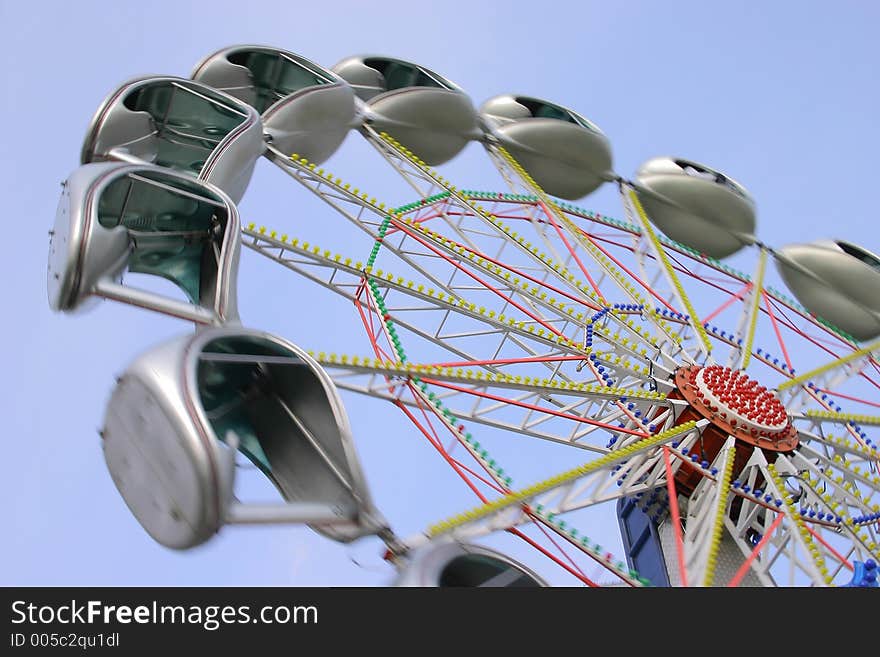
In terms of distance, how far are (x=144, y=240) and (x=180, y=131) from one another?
2.71m

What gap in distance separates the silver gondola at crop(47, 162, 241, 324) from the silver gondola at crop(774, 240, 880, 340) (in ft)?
32.9

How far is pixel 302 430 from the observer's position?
8578 mm

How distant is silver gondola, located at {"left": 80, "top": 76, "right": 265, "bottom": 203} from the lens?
37.1 feet

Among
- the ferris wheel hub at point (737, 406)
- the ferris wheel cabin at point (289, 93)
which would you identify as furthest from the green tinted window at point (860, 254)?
the ferris wheel cabin at point (289, 93)

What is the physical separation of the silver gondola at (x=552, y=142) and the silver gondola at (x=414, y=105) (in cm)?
56

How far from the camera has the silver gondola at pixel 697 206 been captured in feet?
56.3

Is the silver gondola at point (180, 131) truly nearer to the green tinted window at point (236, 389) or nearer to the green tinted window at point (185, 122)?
the green tinted window at point (185, 122)

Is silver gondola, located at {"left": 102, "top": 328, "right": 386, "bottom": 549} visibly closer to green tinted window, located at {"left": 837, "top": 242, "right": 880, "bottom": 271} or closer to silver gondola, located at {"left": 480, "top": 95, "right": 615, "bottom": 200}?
silver gondola, located at {"left": 480, "top": 95, "right": 615, "bottom": 200}

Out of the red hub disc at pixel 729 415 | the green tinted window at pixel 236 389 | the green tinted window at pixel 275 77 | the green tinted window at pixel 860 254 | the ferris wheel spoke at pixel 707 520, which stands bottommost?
the ferris wheel spoke at pixel 707 520

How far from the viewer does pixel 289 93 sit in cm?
1455

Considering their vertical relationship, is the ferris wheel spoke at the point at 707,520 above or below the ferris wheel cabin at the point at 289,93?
below

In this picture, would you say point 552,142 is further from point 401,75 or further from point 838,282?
point 838,282

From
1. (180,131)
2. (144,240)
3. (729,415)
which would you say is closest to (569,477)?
(729,415)
